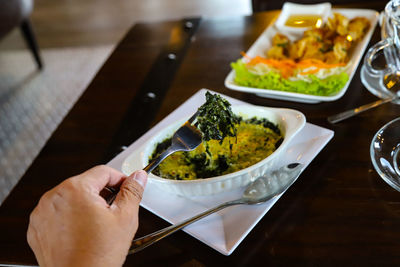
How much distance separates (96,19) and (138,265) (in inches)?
115

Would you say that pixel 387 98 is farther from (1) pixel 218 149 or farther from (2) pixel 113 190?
(2) pixel 113 190

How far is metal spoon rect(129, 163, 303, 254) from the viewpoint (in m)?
0.58

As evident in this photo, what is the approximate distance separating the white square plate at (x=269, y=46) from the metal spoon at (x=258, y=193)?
9.9 inches

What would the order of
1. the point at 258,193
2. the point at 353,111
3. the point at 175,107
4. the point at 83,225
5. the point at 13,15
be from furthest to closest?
the point at 13,15 < the point at 175,107 < the point at 353,111 < the point at 258,193 < the point at 83,225

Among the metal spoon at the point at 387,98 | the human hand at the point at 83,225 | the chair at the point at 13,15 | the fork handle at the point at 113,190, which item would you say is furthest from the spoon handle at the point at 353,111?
the chair at the point at 13,15

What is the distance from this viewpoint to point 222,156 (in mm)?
674

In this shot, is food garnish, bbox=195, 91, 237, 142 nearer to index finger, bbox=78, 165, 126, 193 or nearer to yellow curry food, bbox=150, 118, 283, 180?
yellow curry food, bbox=150, 118, 283, 180

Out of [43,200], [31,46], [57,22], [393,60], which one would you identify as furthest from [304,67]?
[57,22]

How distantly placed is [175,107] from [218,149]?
274 mm

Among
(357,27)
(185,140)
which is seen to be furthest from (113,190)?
(357,27)

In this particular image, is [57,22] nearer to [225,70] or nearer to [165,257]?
[225,70]

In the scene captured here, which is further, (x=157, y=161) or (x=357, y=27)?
(x=357, y=27)

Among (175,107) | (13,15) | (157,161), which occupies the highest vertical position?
(157,161)

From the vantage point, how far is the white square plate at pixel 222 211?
58 centimetres
